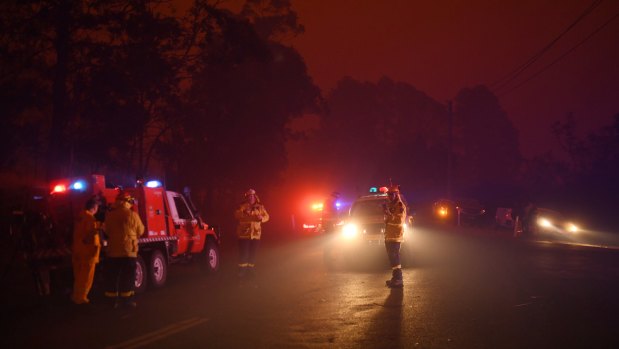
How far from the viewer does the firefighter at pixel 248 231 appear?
15.5 m

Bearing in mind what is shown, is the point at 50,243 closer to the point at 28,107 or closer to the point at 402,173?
the point at 28,107

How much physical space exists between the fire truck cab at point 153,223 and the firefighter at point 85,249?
103 centimetres

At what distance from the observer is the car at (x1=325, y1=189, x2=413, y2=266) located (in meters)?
Answer: 18.3

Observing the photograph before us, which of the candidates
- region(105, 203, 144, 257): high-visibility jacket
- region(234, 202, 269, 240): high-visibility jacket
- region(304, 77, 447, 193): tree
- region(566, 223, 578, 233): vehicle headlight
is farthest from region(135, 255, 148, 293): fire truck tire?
region(304, 77, 447, 193): tree

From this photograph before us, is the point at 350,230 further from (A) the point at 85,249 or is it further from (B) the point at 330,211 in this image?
(B) the point at 330,211

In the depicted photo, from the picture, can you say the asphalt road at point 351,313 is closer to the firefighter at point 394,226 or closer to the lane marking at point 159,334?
the lane marking at point 159,334

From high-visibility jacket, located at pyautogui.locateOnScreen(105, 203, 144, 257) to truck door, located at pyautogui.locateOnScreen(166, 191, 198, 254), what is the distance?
3.56m

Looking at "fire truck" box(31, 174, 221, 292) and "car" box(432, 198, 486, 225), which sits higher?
"car" box(432, 198, 486, 225)

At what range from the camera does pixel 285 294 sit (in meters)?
12.8

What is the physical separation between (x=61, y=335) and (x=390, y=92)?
316 feet

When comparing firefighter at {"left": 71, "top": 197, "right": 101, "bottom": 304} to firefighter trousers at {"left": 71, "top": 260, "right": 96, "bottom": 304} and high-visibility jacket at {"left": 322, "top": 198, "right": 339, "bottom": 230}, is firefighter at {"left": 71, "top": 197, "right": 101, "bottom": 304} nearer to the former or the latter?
firefighter trousers at {"left": 71, "top": 260, "right": 96, "bottom": 304}

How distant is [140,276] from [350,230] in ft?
21.9

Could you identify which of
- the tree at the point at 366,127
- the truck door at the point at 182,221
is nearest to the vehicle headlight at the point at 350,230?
the truck door at the point at 182,221

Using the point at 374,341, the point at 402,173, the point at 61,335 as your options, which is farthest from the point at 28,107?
the point at 402,173
